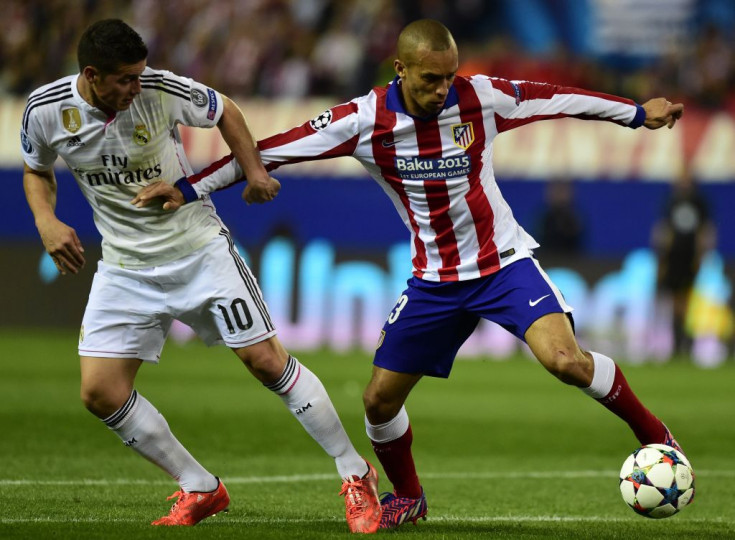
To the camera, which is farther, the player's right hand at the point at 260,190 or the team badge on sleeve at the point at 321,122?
the team badge on sleeve at the point at 321,122

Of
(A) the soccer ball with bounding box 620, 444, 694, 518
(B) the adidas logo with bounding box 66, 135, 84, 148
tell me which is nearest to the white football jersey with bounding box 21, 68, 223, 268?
(B) the adidas logo with bounding box 66, 135, 84, 148

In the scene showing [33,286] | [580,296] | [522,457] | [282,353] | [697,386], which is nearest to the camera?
[282,353]

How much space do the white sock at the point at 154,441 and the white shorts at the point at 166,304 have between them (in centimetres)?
25

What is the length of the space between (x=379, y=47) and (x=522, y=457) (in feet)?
→ 37.3

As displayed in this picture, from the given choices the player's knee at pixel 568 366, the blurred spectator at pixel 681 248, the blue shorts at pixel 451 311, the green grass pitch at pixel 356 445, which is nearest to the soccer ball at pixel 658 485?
the green grass pitch at pixel 356 445

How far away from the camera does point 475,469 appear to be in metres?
7.95

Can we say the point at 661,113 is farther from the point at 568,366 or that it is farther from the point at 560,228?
the point at 560,228

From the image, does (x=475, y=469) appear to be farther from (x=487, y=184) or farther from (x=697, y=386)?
(x=697, y=386)

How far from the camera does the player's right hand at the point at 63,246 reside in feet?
17.6

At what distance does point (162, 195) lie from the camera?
540 centimetres

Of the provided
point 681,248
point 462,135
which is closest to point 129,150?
point 462,135

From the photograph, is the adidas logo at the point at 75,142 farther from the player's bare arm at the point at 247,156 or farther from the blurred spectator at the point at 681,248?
the blurred spectator at the point at 681,248

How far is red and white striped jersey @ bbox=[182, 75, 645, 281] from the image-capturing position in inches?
220

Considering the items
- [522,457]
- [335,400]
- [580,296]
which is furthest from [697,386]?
[522,457]
